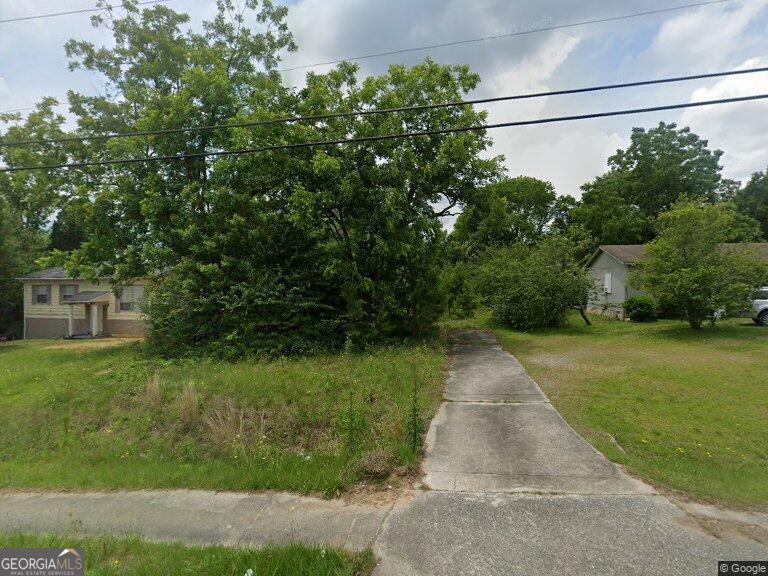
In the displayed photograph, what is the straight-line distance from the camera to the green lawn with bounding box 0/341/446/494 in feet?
15.9

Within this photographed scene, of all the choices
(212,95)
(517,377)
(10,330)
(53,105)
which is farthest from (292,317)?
(10,330)

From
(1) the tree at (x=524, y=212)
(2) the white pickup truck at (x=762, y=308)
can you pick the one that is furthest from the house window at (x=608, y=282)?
(1) the tree at (x=524, y=212)

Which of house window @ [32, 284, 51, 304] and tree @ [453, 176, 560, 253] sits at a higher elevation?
tree @ [453, 176, 560, 253]

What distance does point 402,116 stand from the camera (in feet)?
41.9

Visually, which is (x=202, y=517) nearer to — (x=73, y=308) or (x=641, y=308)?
(x=641, y=308)

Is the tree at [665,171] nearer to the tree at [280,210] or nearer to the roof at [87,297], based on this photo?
the tree at [280,210]

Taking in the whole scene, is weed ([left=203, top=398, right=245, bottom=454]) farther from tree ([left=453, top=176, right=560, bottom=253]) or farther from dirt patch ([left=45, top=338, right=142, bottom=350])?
tree ([left=453, top=176, right=560, bottom=253])

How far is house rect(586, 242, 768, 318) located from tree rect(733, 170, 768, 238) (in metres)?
13.8

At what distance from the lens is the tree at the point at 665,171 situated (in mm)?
32438

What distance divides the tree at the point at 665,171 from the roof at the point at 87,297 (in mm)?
39729

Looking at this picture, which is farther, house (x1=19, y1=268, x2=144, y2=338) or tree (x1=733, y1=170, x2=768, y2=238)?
tree (x1=733, y1=170, x2=768, y2=238)

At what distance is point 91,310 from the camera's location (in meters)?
22.2

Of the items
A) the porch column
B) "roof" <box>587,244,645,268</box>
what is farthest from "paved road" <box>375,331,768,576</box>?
the porch column

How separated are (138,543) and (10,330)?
3023cm
